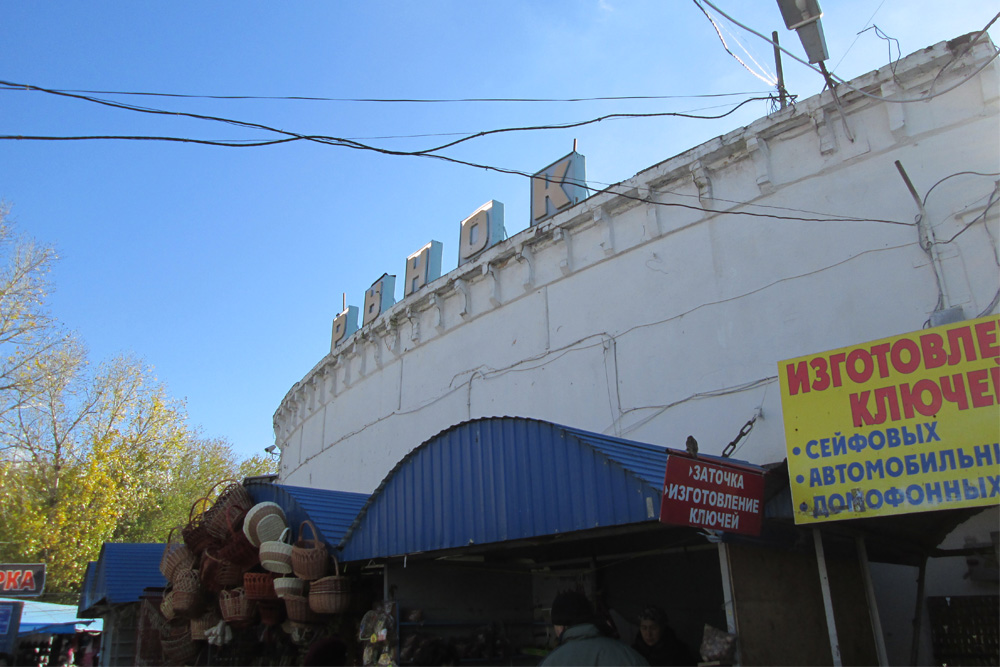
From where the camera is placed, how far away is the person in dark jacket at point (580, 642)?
13.6 feet

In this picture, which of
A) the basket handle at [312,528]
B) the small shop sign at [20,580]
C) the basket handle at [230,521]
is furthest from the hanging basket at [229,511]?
the small shop sign at [20,580]

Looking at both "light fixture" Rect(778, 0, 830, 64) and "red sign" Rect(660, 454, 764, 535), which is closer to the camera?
"red sign" Rect(660, 454, 764, 535)

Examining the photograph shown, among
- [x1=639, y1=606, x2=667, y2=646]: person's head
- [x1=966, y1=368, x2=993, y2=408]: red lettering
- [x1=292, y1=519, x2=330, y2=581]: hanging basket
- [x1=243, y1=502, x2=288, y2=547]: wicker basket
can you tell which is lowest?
[x1=639, y1=606, x2=667, y2=646]: person's head

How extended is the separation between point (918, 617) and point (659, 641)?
327 centimetres

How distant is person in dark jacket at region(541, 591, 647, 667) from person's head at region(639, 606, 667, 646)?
10.7ft

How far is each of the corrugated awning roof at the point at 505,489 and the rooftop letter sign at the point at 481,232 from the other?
22.6 ft

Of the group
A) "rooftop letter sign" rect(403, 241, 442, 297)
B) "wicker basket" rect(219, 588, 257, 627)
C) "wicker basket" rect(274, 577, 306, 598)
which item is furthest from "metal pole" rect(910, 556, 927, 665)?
"rooftop letter sign" rect(403, 241, 442, 297)

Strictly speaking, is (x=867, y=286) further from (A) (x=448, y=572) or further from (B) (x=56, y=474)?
(B) (x=56, y=474)

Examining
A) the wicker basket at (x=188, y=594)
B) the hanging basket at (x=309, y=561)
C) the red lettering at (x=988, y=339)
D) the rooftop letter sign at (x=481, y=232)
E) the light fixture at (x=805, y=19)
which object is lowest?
the wicker basket at (x=188, y=594)

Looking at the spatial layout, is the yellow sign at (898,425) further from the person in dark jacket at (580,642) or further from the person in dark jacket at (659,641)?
the person in dark jacket at (580,642)

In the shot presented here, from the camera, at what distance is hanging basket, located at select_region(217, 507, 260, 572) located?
33.2 feet

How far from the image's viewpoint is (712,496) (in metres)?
5.82

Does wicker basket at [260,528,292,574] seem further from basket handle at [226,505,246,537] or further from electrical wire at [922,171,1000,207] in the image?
electrical wire at [922,171,1000,207]

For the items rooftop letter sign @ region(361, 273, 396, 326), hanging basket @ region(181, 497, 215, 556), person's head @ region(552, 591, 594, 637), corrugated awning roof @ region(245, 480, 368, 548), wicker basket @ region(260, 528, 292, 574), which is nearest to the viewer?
person's head @ region(552, 591, 594, 637)
